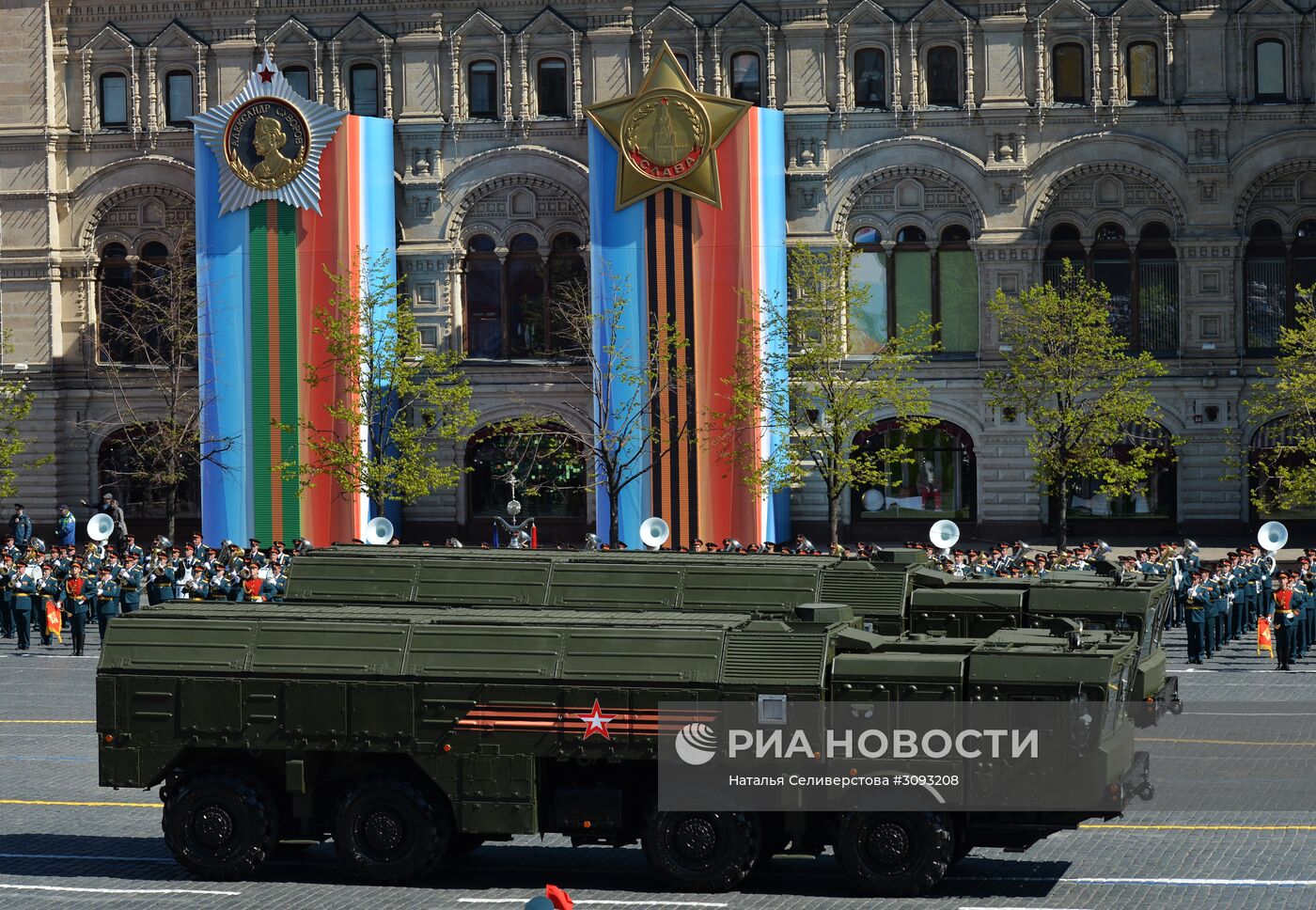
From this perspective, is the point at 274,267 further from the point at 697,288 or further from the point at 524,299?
the point at 697,288

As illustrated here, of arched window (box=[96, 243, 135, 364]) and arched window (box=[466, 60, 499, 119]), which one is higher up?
arched window (box=[466, 60, 499, 119])

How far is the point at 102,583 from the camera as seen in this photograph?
42594 mm

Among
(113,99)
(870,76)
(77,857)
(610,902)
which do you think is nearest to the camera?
(610,902)

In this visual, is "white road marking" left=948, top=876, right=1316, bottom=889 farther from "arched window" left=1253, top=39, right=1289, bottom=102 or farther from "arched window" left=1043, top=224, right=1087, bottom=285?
"arched window" left=1253, top=39, right=1289, bottom=102

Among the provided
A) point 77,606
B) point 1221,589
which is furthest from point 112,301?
point 1221,589

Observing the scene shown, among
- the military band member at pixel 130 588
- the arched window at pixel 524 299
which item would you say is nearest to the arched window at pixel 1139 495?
the arched window at pixel 524 299

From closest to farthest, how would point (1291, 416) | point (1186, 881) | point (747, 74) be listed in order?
point (1186, 881) → point (1291, 416) → point (747, 74)

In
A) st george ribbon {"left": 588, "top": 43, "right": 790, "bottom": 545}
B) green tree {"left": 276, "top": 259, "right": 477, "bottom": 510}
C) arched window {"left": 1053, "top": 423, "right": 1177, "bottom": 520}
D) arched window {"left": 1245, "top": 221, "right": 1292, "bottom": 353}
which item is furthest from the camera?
arched window {"left": 1245, "top": 221, "right": 1292, "bottom": 353}

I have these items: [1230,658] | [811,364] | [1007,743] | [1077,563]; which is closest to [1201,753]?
[1007,743]

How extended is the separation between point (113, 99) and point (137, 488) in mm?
11408

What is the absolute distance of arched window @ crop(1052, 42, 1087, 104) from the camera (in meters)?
55.7

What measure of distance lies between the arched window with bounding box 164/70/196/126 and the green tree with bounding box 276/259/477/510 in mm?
8109

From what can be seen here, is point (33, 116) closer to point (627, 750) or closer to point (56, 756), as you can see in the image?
point (56, 756)

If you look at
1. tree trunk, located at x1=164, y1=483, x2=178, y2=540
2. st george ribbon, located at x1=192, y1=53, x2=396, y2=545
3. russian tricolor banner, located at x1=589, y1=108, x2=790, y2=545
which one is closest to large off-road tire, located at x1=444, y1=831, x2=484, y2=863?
russian tricolor banner, located at x1=589, y1=108, x2=790, y2=545
